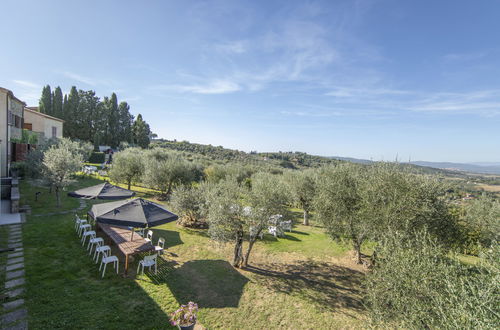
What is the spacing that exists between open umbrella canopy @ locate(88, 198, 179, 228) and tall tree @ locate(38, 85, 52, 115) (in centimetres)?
5742

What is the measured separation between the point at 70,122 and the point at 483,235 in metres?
71.0

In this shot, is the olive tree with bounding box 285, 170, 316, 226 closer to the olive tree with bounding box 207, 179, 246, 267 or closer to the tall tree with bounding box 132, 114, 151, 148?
the olive tree with bounding box 207, 179, 246, 267

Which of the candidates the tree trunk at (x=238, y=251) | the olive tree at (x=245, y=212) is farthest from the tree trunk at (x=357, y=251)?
the tree trunk at (x=238, y=251)

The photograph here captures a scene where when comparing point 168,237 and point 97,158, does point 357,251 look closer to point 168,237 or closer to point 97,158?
point 168,237

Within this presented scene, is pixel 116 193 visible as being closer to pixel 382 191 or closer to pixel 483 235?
pixel 382 191

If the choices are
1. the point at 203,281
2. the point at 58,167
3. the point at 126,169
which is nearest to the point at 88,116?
the point at 126,169

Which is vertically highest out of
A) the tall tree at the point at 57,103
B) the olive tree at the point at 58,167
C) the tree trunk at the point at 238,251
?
the tall tree at the point at 57,103

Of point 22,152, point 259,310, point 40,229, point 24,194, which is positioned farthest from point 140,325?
point 22,152

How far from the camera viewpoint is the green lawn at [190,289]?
271 inches

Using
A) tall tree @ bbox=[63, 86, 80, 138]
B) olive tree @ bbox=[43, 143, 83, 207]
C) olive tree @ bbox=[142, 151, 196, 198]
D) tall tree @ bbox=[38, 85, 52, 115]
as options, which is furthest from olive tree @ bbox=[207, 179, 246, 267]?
tall tree @ bbox=[38, 85, 52, 115]

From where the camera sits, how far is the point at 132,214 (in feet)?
30.6

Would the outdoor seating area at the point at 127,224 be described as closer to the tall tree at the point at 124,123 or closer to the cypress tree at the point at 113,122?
the cypress tree at the point at 113,122

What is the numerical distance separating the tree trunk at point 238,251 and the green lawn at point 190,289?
1.26 ft

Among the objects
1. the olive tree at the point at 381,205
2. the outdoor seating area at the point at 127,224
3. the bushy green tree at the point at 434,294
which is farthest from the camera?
the olive tree at the point at 381,205
